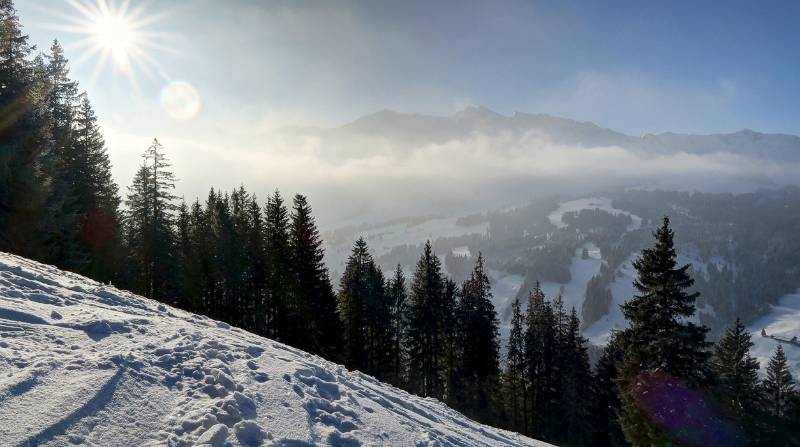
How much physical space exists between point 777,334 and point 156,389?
234932mm

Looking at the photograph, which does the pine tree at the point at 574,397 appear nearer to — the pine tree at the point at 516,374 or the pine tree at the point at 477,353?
the pine tree at the point at 516,374

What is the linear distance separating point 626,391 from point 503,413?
838 inches

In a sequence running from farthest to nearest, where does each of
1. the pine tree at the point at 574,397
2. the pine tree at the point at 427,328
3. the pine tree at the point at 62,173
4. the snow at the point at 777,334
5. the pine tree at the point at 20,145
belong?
the snow at the point at 777,334 → the pine tree at the point at 427,328 → the pine tree at the point at 574,397 → the pine tree at the point at 62,173 → the pine tree at the point at 20,145

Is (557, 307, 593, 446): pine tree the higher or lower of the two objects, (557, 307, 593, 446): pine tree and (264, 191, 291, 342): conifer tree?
the lower

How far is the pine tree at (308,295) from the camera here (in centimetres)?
3416

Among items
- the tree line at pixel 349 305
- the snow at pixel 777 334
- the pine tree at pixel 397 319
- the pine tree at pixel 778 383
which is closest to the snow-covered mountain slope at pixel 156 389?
the tree line at pixel 349 305

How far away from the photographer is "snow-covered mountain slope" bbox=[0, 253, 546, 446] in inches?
194

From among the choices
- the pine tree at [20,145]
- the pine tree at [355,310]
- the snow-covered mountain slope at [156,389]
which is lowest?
the pine tree at [355,310]

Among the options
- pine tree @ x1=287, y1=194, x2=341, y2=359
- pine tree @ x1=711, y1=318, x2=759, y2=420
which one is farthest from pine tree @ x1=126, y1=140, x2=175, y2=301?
pine tree @ x1=711, y1=318, x2=759, y2=420

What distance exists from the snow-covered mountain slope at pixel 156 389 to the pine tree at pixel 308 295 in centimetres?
2453

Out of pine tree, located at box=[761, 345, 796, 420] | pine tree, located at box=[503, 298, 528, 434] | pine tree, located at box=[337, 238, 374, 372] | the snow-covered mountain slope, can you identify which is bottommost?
pine tree, located at box=[761, 345, 796, 420]

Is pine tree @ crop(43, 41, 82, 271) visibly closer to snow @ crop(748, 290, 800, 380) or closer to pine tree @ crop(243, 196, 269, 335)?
pine tree @ crop(243, 196, 269, 335)

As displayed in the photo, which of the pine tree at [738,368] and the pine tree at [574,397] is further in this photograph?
the pine tree at [738,368]

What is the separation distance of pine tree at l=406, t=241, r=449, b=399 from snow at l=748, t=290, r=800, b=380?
160692 mm
